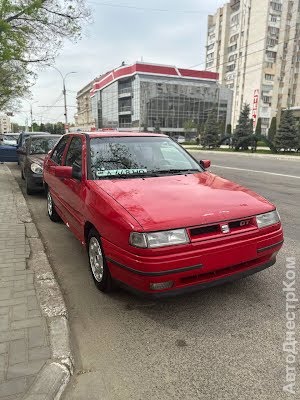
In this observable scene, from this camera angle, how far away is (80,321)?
3.06 m

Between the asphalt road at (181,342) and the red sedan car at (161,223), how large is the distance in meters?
0.36

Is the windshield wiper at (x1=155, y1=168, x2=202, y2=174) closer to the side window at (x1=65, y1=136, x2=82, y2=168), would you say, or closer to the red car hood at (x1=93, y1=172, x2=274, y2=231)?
the red car hood at (x1=93, y1=172, x2=274, y2=231)

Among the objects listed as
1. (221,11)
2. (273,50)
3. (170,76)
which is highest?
(221,11)

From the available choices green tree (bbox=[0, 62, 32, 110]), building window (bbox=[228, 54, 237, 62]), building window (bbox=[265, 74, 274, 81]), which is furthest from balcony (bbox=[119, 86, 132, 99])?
green tree (bbox=[0, 62, 32, 110])

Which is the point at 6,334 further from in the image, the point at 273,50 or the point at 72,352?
the point at 273,50

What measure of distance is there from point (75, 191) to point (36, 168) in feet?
15.1

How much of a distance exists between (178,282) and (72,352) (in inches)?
39.1

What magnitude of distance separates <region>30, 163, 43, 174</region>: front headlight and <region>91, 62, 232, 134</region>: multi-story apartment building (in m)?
73.7

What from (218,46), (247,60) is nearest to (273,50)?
(247,60)

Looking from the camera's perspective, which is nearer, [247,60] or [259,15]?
[259,15]

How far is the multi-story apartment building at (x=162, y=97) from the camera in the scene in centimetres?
8156

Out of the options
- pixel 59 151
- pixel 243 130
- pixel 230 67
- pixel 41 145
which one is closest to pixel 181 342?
pixel 59 151

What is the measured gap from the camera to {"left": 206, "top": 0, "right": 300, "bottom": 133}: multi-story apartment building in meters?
76.3

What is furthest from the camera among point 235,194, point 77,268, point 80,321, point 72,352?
point 77,268
